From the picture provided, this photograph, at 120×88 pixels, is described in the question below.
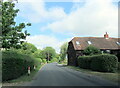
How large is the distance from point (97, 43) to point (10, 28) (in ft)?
112

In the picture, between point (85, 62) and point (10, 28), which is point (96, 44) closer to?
point (85, 62)

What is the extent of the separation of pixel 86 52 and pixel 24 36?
60.7 feet

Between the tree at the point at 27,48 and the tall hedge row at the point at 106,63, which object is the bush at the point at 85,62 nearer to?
the tall hedge row at the point at 106,63

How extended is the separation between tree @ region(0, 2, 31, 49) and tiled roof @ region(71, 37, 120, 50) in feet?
93.2

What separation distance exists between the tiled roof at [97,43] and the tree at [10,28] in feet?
93.2

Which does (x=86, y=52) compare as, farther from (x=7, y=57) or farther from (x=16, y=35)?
(x=7, y=57)

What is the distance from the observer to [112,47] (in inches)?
1973

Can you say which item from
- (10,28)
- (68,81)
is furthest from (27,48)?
(68,81)

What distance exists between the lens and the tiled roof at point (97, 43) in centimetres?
5012

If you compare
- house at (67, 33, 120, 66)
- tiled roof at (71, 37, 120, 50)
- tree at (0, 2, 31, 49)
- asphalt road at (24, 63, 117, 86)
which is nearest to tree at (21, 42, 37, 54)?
tree at (0, 2, 31, 49)

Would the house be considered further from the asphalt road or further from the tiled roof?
the asphalt road

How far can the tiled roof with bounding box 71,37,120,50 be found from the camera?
50125mm

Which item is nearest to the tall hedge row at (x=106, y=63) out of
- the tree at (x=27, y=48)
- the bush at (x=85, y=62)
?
Result: the bush at (x=85, y=62)

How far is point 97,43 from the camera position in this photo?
51.6 metres
